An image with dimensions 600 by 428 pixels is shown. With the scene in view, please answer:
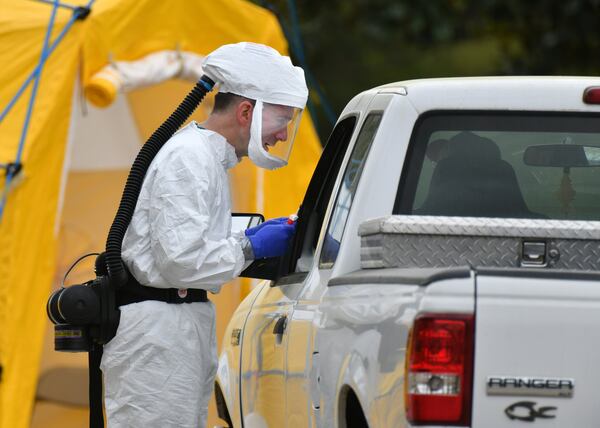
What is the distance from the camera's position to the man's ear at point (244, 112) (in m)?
4.74

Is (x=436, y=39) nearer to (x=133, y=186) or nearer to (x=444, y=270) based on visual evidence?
(x=133, y=186)

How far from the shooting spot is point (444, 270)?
10.4 feet

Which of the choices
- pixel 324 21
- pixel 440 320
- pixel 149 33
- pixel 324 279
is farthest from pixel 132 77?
pixel 324 21

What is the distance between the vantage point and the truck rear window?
13.3 ft

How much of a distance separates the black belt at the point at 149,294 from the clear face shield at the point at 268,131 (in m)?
0.51

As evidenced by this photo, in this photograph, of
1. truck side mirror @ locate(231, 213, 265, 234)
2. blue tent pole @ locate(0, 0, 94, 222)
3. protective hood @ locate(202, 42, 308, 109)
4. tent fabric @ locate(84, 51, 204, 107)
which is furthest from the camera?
tent fabric @ locate(84, 51, 204, 107)

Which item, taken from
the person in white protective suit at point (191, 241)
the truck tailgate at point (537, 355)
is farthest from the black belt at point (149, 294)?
the truck tailgate at point (537, 355)

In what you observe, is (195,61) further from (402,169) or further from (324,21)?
(324,21)

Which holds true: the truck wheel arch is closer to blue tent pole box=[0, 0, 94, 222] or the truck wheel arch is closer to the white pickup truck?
the white pickup truck

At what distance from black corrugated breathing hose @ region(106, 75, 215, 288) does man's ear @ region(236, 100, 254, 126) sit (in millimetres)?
138

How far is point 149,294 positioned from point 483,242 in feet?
4.38

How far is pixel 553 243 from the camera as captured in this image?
371 cm

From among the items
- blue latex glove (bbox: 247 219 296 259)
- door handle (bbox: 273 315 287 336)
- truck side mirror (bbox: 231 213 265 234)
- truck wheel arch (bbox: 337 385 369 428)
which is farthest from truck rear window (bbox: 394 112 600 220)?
truck side mirror (bbox: 231 213 265 234)

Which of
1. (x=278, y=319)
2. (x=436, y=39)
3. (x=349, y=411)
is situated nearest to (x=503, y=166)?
(x=349, y=411)
